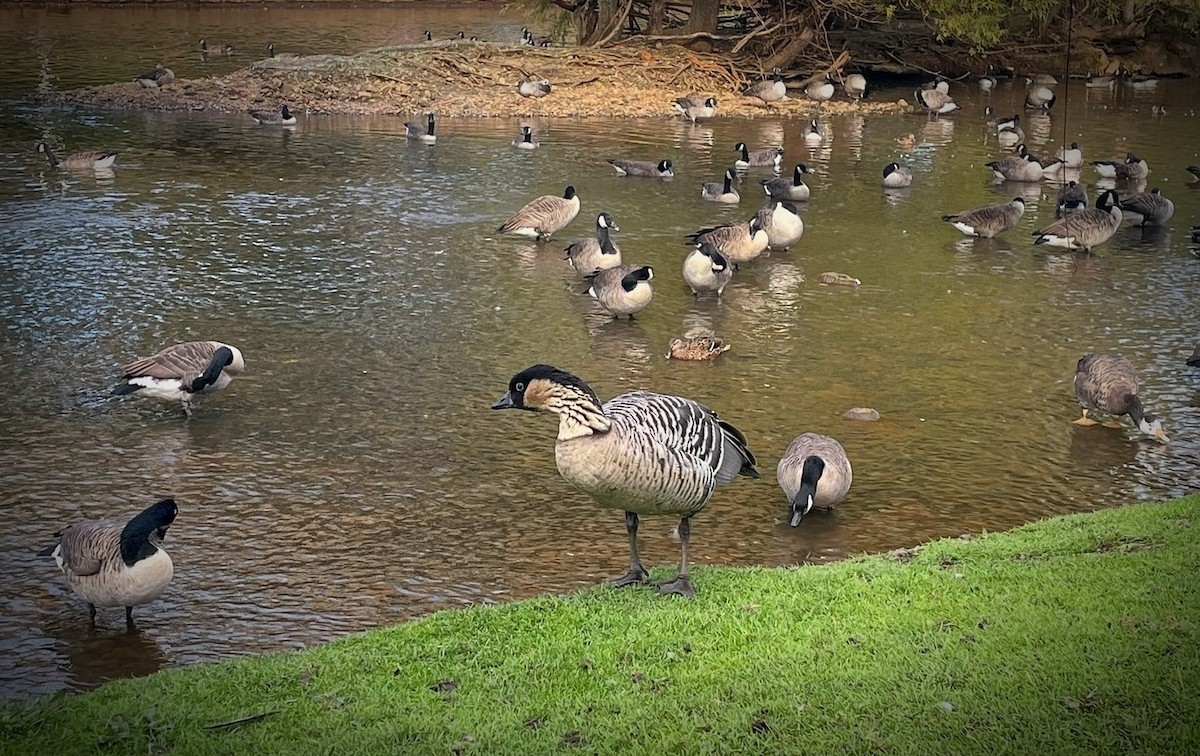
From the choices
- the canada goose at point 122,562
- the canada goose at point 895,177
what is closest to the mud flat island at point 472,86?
the canada goose at point 895,177

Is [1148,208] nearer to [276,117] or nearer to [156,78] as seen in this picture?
[276,117]

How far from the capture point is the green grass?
5.87 metres

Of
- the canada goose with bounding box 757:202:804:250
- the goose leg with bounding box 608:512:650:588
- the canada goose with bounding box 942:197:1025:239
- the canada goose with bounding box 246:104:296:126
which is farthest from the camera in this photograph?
the canada goose with bounding box 246:104:296:126

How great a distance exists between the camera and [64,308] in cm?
1514

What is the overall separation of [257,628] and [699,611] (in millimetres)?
2820

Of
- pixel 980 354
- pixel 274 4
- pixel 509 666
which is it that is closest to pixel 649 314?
pixel 980 354

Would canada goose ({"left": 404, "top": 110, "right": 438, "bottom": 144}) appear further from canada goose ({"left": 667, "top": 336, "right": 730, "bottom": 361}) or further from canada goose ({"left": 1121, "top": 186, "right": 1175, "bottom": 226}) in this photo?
canada goose ({"left": 667, "top": 336, "right": 730, "bottom": 361})

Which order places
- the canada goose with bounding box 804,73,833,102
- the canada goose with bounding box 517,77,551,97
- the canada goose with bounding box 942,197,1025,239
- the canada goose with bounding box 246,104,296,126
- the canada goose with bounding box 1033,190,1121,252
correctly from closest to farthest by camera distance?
the canada goose with bounding box 1033,190,1121,252 → the canada goose with bounding box 942,197,1025,239 → the canada goose with bounding box 246,104,296,126 → the canada goose with bounding box 517,77,551,97 → the canada goose with bounding box 804,73,833,102

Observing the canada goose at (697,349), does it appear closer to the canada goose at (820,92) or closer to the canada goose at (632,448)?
the canada goose at (632,448)

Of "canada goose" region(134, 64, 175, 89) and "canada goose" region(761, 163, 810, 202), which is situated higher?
"canada goose" region(134, 64, 175, 89)

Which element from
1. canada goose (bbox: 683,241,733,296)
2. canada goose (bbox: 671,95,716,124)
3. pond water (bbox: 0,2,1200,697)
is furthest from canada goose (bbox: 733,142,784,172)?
canada goose (bbox: 683,241,733,296)

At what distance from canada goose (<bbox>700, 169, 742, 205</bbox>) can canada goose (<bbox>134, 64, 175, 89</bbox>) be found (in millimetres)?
16860

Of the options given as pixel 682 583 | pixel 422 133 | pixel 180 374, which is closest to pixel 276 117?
pixel 422 133

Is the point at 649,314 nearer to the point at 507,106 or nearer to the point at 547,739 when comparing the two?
the point at 547,739
